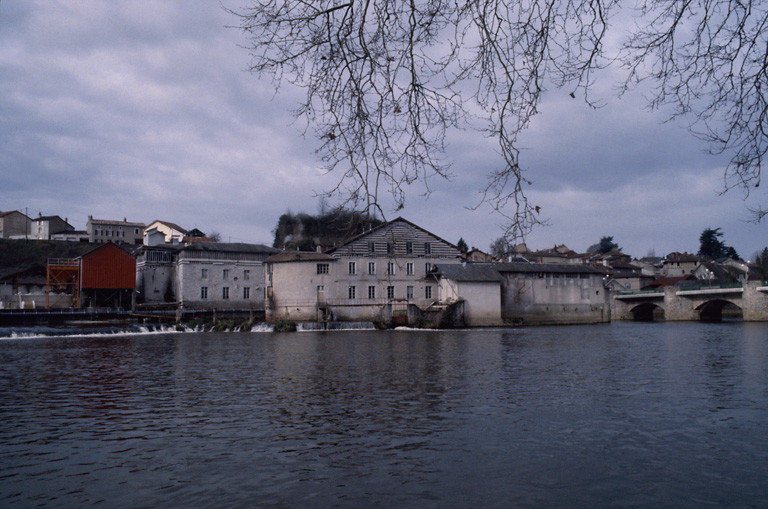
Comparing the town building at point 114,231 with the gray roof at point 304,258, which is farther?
the town building at point 114,231

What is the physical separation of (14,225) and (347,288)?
7410cm

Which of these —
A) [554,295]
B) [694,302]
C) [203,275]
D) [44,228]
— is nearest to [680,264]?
[694,302]

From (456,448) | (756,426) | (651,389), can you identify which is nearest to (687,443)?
(756,426)

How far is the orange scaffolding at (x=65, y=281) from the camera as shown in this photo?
2339 inches

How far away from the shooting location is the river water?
320 inches

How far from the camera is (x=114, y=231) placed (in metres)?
102

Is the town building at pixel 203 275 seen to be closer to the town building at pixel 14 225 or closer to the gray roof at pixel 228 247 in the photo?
the gray roof at pixel 228 247

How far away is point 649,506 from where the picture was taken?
755cm

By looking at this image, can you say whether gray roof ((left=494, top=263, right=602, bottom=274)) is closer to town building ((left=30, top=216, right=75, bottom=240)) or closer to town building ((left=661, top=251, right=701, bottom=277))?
town building ((left=661, top=251, right=701, bottom=277))

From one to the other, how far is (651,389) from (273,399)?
35.0 ft

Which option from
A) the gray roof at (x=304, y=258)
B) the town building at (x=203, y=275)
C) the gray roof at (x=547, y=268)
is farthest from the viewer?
the town building at (x=203, y=275)

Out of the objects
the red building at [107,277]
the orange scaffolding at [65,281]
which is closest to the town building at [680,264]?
the red building at [107,277]

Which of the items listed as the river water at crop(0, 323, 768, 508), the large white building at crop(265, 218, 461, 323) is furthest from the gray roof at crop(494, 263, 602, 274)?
the river water at crop(0, 323, 768, 508)

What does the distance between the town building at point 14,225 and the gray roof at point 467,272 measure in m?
76.7
